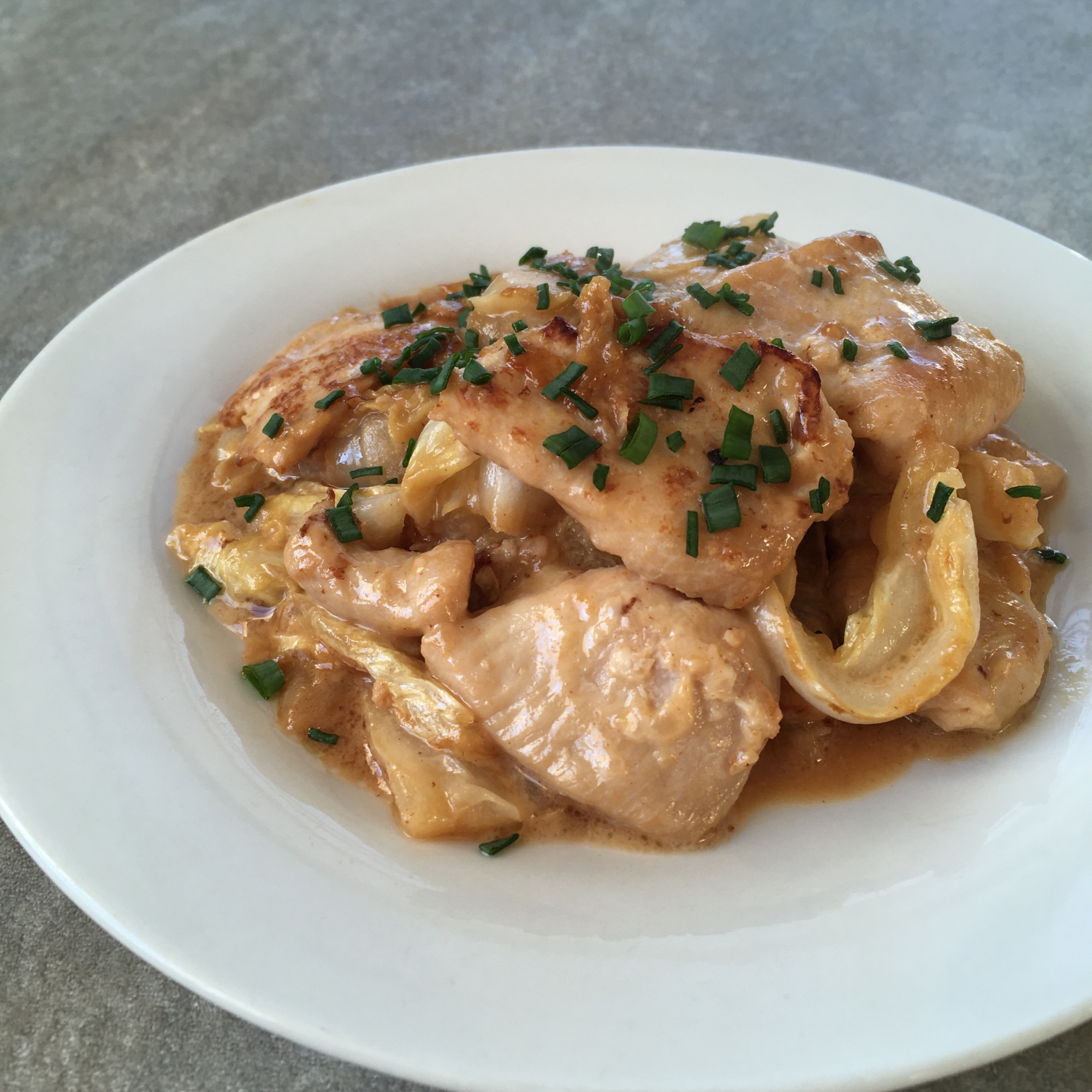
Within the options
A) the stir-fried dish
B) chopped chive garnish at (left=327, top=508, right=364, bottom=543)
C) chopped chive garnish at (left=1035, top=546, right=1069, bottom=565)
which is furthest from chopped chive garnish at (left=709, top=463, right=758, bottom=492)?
chopped chive garnish at (left=1035, top=546, right=1069, bottom=565)

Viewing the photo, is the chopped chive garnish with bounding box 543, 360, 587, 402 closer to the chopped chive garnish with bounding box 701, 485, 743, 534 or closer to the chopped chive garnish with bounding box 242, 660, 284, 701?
the chopped chive garnish with bounding box 701, 485, 743, 534

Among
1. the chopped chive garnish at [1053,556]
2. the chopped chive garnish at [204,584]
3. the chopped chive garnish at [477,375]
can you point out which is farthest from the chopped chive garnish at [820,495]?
the chopped chive garnish at [204,584]

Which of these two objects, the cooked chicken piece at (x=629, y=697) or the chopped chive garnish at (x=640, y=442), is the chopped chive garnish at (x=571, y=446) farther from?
the cooked chicken piece at (x=629, y=697)

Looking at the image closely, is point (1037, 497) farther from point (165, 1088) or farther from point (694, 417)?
point (165, 1088)

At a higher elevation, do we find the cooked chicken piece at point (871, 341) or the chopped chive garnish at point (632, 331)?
the chopped chive garnish at point (632, 331)

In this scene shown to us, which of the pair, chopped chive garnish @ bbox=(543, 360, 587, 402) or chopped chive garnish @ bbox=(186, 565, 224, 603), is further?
chopped chive garnish @ bbox=(186, 565, 224, 603)

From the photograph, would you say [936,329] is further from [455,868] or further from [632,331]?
[455,868]
